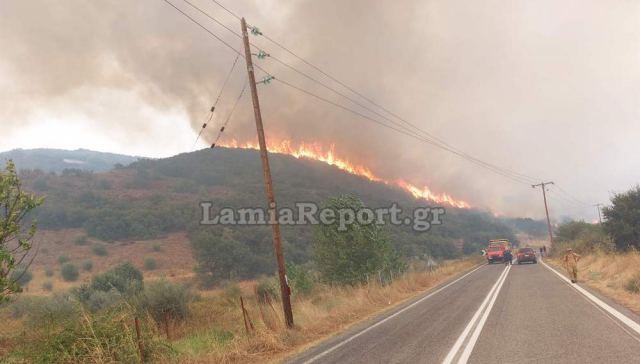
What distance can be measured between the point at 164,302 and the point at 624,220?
3206 centimetres

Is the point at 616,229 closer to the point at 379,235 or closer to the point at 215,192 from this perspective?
the point at 379,235

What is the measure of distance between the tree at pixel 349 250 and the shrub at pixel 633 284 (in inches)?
564

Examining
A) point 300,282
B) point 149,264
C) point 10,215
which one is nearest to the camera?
point 10,215

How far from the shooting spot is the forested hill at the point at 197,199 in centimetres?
8262

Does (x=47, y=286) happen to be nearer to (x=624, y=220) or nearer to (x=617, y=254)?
(x=617, y=254)

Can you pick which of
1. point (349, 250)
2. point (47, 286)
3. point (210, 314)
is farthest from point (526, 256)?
point (47, 286)

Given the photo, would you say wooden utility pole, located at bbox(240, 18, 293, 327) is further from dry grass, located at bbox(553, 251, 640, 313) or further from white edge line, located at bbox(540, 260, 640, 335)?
dry grass, located at bbox(553, 251, 640, 313)

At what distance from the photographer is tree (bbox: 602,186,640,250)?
3112 centimetres

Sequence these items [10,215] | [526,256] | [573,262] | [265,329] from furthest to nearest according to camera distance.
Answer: [526,256] → [573,262] → [265,329] → [10,215]

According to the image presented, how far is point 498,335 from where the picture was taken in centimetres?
991

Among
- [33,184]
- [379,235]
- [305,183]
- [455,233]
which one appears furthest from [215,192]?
[379,235]

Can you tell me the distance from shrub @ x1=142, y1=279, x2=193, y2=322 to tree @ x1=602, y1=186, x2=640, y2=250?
98.5 ft

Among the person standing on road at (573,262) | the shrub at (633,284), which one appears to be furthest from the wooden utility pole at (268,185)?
the person standing on road at (573,262)

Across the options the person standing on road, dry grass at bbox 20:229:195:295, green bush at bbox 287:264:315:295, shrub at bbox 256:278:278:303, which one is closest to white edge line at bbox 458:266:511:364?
the person standing on road
